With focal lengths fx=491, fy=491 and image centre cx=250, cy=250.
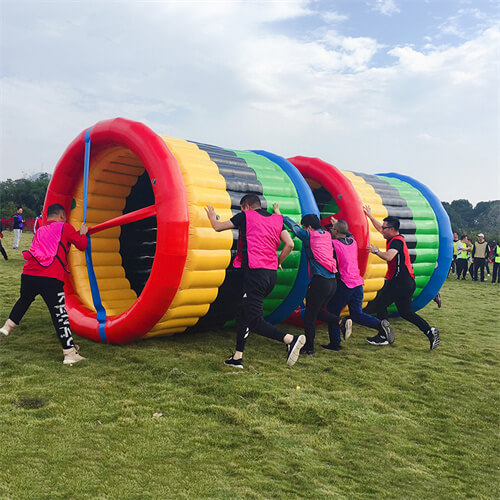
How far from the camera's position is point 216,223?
4.70m

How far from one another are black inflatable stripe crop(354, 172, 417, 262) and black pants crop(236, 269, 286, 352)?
3.04 m

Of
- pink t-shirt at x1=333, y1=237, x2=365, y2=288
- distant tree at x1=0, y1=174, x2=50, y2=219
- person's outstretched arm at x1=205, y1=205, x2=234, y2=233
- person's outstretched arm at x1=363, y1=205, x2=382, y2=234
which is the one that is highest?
distant tree at x1=0, y1=174, x2=50, y2=219

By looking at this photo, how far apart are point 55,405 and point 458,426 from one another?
119 inches

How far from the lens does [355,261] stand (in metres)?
5.91

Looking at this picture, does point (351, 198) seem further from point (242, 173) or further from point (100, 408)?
point (100, 408)

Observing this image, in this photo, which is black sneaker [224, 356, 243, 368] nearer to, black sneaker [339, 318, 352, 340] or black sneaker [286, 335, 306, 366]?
black sneaker [286, 335, 306, 366]

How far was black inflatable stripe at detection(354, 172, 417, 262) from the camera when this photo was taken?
23.5ft

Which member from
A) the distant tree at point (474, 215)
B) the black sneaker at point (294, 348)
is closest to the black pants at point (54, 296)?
the black sneaker at point (294, 348)

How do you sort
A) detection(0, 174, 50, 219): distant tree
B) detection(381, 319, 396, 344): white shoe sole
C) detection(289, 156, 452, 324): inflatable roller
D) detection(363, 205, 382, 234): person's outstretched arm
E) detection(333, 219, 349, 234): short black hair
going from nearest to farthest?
detection(333, 219, 349, 234): short black hair → detection(381, 319, 396, 344): white shoe sole → detection(363, 205, 382, 234): person's outstretched arm → detection(289, 156, 452, 324): inflatable roller → detection(0, 174, 50, 219): distant tree

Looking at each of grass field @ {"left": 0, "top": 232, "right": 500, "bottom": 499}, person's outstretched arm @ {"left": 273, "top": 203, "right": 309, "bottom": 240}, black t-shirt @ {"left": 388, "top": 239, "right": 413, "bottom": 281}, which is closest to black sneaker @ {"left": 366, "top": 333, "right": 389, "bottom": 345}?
grass field @ {"left": 0, "top": 232, "right": 500, "bottom": 499}

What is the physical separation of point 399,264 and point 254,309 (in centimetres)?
222

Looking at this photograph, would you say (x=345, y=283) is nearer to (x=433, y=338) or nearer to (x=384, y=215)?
(x=433, y=338)

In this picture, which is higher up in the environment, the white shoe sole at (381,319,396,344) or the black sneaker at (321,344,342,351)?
the white shoe sole at (381,319,396,344)

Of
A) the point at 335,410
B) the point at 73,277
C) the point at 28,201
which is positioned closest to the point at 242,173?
the point at 73,277
